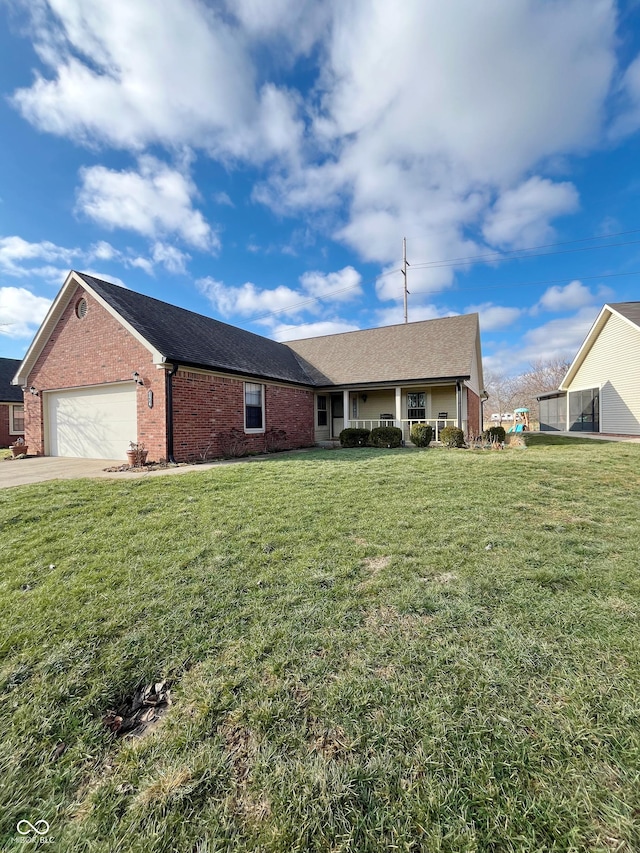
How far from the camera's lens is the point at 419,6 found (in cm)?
645

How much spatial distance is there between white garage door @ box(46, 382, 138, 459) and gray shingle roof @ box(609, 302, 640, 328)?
21.9 meters

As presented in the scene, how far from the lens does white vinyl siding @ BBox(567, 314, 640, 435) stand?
1677 centimetres

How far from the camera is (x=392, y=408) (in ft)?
54.5

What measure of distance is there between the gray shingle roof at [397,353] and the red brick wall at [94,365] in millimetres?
7929

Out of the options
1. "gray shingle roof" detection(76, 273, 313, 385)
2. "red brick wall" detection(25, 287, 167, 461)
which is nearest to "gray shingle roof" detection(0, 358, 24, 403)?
"red brick wall" detection(25, 287, 167, 461)

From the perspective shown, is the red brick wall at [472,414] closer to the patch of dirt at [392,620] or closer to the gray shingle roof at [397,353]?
the gray shingle roof at [397,353]

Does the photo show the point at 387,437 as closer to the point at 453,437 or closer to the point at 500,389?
the point at 453,437

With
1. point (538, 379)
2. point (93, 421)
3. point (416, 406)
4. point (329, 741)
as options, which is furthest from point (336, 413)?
point (538, 379)

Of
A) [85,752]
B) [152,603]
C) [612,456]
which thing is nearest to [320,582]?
[152,603]

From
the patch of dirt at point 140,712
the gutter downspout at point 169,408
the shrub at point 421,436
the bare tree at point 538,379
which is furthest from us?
the bare tree at point 538,379

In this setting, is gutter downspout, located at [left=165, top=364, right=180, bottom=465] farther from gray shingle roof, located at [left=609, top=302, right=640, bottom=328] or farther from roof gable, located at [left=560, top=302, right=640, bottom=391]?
gray shingle roof, located at [left=609, top=302, right=640, bottom=328]

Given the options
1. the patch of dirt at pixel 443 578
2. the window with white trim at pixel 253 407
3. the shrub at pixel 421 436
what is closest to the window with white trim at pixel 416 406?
the shrub at pixel 421 436

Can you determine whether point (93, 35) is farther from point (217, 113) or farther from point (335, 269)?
point (335, 269)

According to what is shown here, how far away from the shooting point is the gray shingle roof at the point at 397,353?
14383mm
